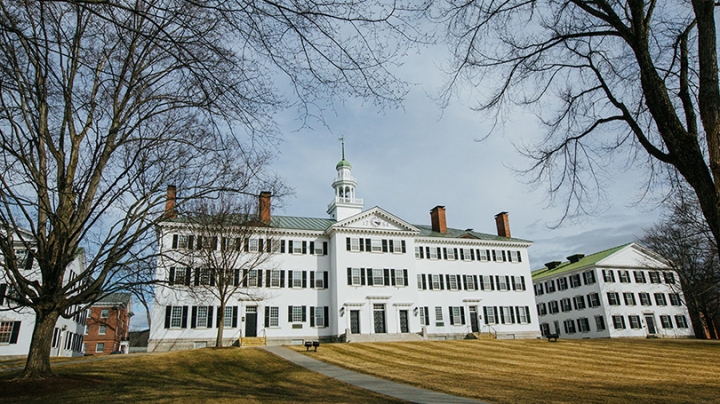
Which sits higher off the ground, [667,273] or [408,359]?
[667,273]

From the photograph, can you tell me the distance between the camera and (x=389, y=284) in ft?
138

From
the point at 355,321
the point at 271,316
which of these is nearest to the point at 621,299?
the point at 355,321

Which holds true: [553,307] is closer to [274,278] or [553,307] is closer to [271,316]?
[274,278]

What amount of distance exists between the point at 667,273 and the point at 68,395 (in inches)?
2278

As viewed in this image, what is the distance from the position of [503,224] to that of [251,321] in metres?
29.3

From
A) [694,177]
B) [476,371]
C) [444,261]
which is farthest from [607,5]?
[444,261]

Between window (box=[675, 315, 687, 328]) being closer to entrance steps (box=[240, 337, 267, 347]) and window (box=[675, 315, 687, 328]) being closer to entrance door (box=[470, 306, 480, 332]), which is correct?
entrance door (box=[470, 306, 480, 332])

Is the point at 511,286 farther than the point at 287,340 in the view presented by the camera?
Yes

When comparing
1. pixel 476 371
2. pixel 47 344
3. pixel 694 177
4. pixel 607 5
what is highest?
pixel 607 5

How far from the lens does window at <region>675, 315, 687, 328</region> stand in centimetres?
5444

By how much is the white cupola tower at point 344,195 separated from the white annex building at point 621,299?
2879 centimetres

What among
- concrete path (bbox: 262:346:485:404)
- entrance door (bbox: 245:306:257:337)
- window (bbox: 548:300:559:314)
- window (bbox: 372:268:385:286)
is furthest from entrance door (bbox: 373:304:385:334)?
window (bbox: 548:300:559:314)

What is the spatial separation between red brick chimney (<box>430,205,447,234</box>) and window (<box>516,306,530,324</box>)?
35.5 feet

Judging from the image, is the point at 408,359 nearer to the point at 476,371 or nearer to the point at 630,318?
the point at 476,371
